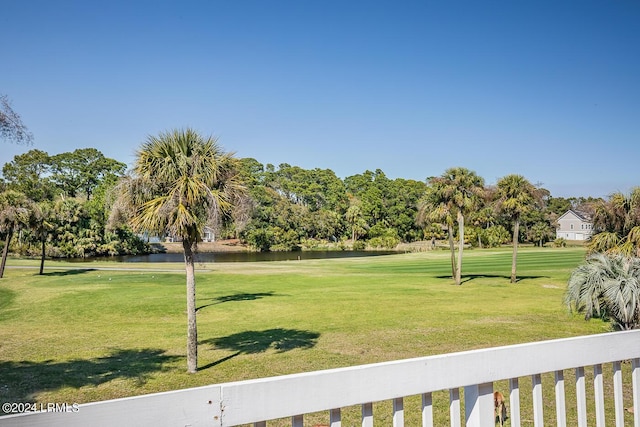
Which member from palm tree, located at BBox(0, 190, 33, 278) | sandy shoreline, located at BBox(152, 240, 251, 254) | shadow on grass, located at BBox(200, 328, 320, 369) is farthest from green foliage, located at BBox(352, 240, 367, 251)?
shadow on grass, located at BBox(200, 328, 320, 369)

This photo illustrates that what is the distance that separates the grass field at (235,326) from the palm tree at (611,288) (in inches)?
112

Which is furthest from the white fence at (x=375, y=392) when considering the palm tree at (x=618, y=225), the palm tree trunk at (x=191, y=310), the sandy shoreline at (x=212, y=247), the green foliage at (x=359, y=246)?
the green foliage at (x=359, y=246)

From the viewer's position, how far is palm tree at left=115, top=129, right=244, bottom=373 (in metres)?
10.2

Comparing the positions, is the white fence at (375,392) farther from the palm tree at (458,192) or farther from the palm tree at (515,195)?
the palm tree at (515,195)

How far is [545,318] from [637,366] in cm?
1639

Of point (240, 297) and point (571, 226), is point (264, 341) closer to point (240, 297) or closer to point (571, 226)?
point (240, 297)

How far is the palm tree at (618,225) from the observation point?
14156 mm

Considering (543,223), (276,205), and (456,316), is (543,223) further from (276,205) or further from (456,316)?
(456,316)

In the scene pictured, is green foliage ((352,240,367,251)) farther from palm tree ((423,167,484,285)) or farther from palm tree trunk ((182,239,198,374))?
palm tree trunk ((182,239,198,374))

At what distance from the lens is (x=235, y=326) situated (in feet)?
56.8

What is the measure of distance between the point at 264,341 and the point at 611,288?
9348 millimetres

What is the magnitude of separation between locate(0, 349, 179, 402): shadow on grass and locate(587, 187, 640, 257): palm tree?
1301 centimetres

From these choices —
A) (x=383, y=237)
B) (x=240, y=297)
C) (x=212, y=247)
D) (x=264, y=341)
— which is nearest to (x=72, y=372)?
(x=264, y=341)

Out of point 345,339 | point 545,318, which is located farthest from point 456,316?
point 345,339
